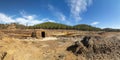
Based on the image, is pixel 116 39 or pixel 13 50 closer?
pixel 13 50

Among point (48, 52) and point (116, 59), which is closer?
point (116, 59)

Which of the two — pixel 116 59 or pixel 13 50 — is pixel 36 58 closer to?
pixel 13 50

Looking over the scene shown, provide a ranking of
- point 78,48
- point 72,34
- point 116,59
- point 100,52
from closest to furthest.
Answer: point 116,59 < point 100,52 < point 78,48 < point 72,34

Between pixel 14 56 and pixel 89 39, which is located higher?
pixel 89 39

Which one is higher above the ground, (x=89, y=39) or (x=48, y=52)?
(x=89, y=39)

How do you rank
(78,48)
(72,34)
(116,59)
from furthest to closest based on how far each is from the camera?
(72,34)
(78,48)
(116,59)

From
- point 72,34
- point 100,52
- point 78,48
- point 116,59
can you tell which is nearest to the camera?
point 116,59

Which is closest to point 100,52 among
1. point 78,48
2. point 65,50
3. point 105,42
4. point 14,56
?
point 105,42

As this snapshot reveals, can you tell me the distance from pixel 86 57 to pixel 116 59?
2399mm

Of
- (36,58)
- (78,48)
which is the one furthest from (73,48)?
(36,58)

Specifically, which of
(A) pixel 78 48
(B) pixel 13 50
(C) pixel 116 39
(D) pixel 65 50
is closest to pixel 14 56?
(B) pixel 13 50

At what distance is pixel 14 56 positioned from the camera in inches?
463

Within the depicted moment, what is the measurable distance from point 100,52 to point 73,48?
2618 millimetres

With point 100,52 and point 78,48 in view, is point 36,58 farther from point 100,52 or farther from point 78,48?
point 100,52
